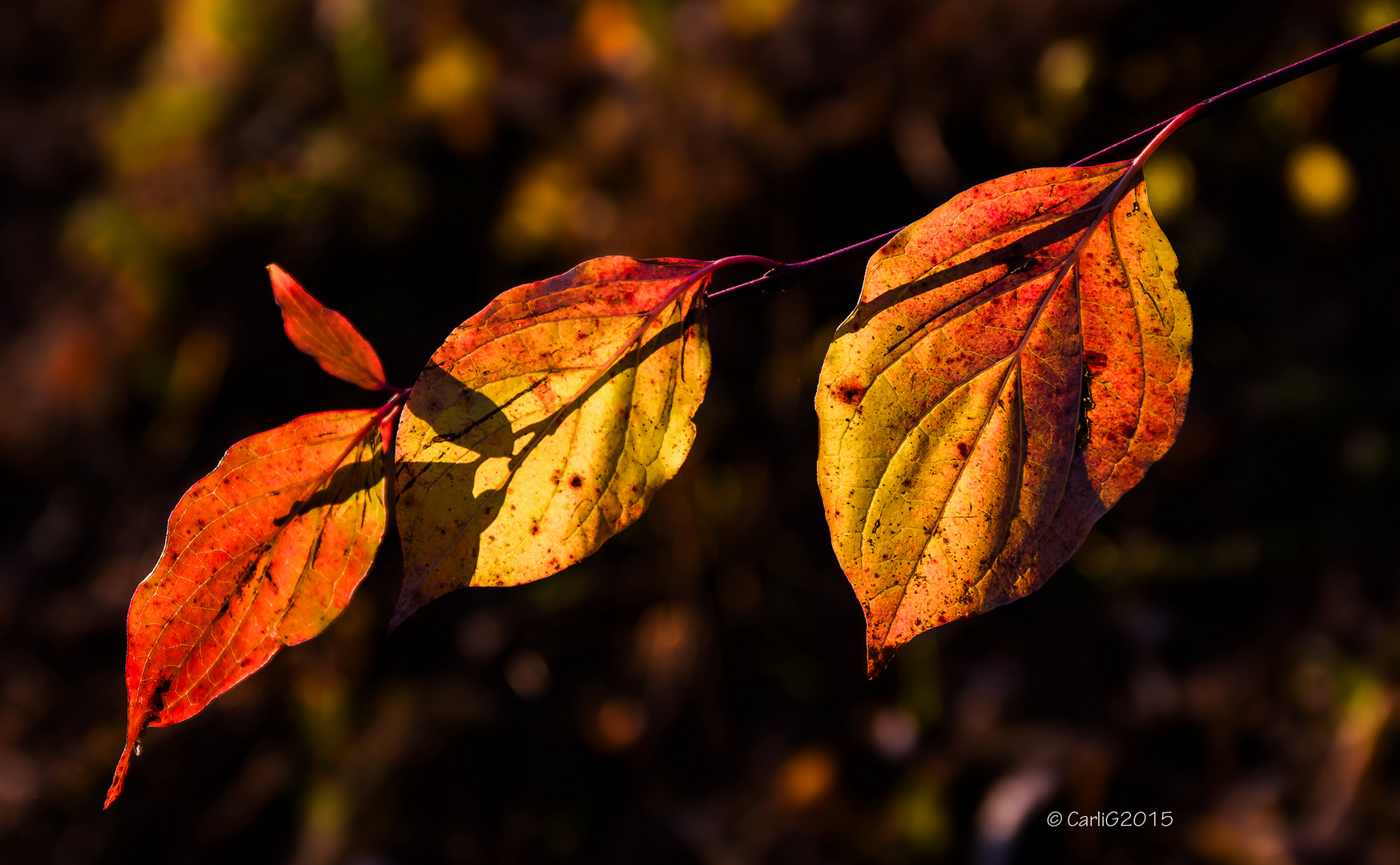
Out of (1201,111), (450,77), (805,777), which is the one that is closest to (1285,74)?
(1201,111)

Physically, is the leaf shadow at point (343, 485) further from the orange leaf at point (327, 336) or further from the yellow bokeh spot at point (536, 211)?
the yellow bokeh spot at point (536, 211)

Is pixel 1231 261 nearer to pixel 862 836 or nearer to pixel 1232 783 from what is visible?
pixel 1232 783

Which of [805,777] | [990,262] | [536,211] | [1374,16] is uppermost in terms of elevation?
[990,262]

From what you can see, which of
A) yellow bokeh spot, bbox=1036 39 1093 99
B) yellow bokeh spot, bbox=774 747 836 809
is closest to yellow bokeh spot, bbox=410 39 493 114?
yellow bokeh spot, bbox=1036 39 1093 99

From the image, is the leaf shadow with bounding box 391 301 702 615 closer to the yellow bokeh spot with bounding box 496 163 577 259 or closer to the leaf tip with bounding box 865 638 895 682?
the leaf tip with bounding box 865 638 895 682

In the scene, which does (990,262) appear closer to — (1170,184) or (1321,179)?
(1170,184)
